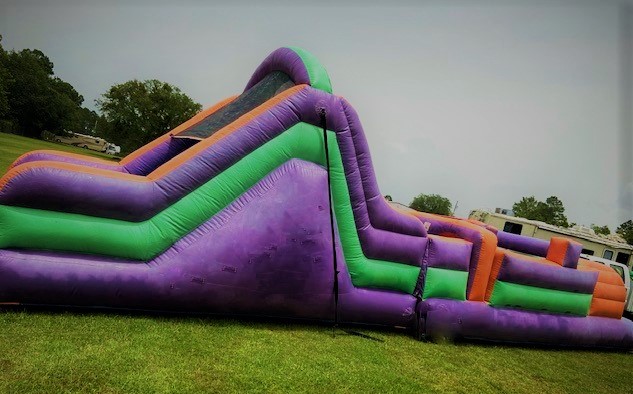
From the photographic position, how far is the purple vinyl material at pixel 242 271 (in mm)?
2969

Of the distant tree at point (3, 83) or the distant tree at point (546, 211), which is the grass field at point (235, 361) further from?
the distant tree at point (546, 211)

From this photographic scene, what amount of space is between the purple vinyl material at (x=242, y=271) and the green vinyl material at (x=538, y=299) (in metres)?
1.38

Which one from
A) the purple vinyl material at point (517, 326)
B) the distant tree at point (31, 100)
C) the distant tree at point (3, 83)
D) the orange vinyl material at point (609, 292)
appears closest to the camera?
the purple vinyl material at point (517, 326)

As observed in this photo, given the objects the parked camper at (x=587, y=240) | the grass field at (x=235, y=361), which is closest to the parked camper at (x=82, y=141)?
the parked camper at (x=587, y=240)

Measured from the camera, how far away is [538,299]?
505 cm

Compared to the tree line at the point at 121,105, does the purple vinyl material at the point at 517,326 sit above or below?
below

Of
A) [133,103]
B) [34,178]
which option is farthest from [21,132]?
[34,178]

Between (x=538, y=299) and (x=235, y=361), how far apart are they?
4246 millimetres

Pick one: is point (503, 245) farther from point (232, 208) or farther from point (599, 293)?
point (232, 208)

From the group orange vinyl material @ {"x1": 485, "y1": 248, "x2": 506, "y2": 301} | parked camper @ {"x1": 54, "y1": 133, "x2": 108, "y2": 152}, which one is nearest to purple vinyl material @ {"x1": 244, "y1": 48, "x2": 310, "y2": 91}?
orange vinyl material @ {"x1": 485, "y1": 248, "x2": 506, "y2": 301}

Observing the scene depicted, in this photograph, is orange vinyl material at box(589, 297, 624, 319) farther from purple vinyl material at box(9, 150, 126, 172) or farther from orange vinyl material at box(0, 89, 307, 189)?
purple vinyl material at box(9, 150, 126, 172)

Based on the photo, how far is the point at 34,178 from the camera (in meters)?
2.95

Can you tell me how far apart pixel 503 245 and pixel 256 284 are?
→ 16.3 feet

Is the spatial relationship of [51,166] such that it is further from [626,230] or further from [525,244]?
[626,230]
